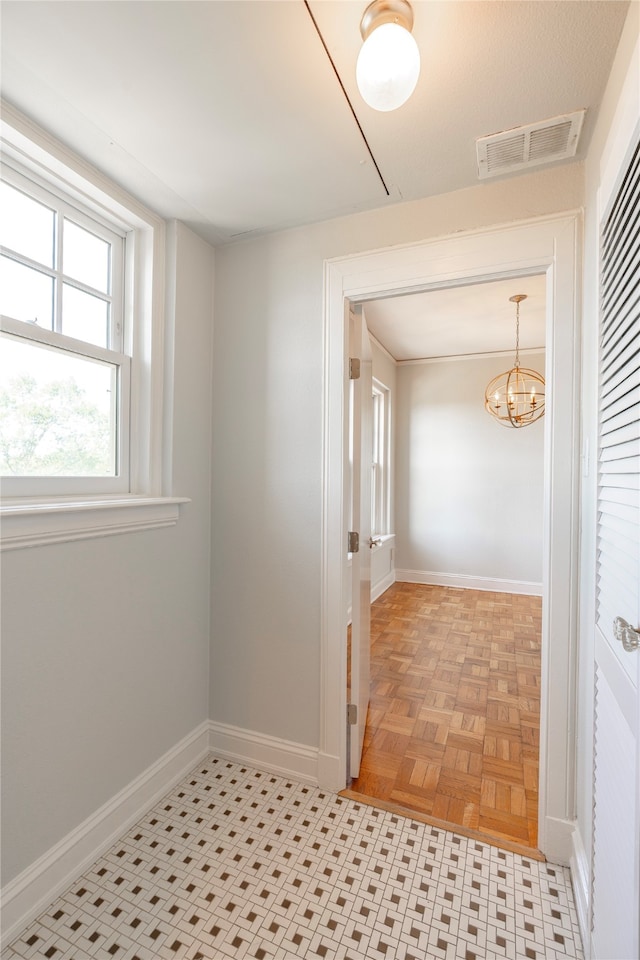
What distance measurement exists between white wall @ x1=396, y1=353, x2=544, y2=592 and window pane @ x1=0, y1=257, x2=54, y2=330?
4243mm

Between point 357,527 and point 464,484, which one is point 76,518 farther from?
point 464,484

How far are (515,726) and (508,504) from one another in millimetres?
2892

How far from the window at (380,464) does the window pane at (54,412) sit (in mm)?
3525

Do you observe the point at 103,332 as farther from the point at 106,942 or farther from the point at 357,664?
the point at 106,942

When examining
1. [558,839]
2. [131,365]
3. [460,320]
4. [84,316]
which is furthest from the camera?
[460,320]

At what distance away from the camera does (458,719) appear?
93.1 inches

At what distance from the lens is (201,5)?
3.27 ft

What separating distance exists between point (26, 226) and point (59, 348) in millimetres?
399

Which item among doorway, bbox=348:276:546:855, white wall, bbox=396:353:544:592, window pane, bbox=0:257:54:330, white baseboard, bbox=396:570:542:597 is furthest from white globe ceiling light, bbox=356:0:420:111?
white baseboard, bbox=396:570:542:597

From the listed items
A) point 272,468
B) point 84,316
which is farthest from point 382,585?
point 84,316

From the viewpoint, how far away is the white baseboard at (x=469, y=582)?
4727 mm

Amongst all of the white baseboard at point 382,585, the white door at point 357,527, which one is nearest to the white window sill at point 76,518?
the white door at point 357,527

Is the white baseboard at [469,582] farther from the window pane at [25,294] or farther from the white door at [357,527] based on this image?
the window pane at [25,294]

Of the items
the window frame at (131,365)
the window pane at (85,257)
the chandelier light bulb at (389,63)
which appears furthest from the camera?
the window pane at (85,257)
